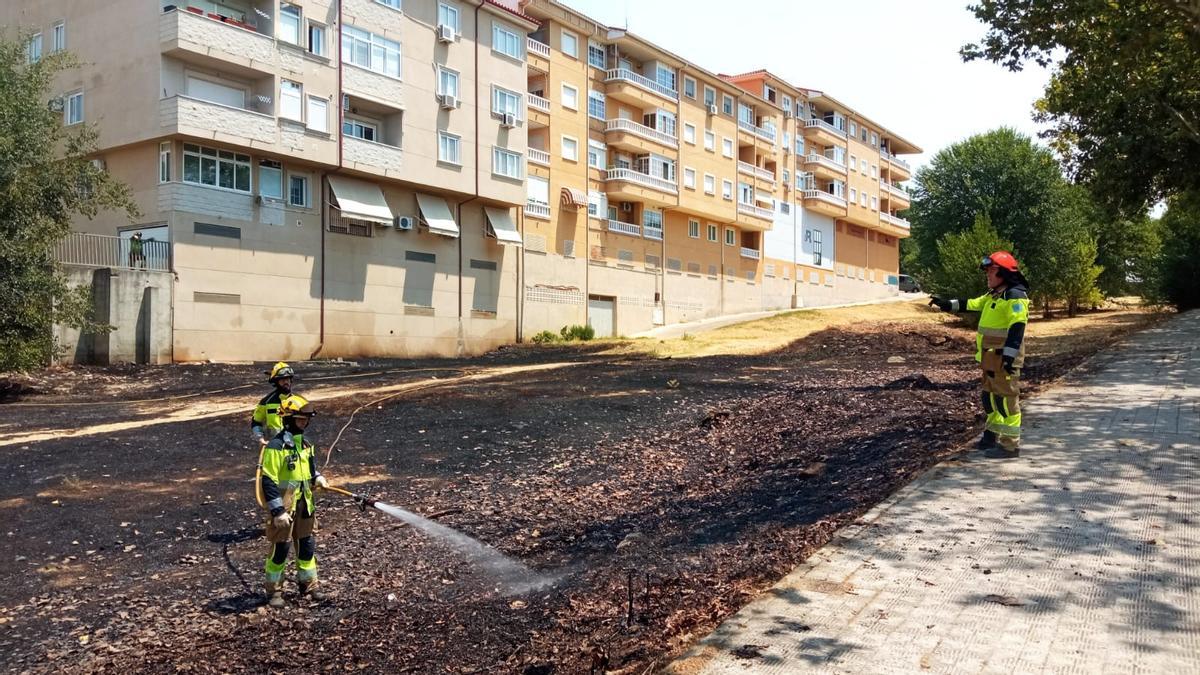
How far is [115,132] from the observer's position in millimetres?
28359

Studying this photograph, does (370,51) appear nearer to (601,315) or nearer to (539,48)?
(539,48)

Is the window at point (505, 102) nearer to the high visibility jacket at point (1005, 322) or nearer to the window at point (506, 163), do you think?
the window at point (506, 163)

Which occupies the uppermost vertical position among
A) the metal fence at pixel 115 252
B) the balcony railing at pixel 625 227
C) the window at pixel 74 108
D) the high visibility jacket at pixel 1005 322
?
the window at pixel 74 108

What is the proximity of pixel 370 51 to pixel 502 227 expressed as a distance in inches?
373

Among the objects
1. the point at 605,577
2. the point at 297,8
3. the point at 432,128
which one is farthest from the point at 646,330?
the point at 605,577

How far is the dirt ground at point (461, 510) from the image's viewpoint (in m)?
5.98

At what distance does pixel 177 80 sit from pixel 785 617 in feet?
93.9

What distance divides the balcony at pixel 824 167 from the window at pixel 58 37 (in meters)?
49.5

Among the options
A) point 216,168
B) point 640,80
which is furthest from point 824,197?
point 216,168

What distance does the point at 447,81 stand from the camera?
119 ft

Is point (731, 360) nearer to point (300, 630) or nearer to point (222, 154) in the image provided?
point (222, 154)

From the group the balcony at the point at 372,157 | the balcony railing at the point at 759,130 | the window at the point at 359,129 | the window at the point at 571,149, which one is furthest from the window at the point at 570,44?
the balcony railing at the point at 759,130

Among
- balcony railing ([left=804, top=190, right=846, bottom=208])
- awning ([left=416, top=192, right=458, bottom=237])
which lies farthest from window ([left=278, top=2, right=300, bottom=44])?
balcony railing ([left=804, top=190, right=846, bottom=208])

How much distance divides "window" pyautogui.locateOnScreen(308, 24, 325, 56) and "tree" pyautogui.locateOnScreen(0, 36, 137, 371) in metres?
9.35
